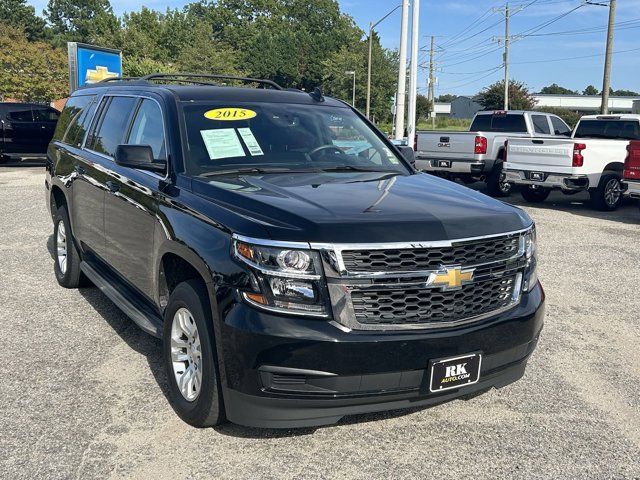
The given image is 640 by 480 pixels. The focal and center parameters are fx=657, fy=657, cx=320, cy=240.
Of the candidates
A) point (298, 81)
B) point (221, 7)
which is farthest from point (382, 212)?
point (221, 7)

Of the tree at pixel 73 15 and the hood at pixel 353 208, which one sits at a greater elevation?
the tree at pixel 73 15

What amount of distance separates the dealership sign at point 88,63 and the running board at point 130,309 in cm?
1839

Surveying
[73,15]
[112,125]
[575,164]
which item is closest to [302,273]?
[112,125]

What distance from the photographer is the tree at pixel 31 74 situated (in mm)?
37281

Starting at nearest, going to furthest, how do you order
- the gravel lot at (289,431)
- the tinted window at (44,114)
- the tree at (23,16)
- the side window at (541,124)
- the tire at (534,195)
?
the gravel lot at (289,431) < the tire at (534,195) < the side window at (541,124) < the tinted window at (44,114) < the tree at (23,16)

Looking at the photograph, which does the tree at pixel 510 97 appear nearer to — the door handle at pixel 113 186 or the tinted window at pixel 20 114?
the tinted window at pixel 20 114

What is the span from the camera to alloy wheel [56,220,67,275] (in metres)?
6.30

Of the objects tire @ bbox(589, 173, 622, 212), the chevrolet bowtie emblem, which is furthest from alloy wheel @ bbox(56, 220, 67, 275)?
tire @ bbox(589, 173, 622, 212)

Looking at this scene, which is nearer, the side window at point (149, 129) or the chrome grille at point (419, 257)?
the chrome grille at point (419, 257)

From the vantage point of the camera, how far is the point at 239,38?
117 metres

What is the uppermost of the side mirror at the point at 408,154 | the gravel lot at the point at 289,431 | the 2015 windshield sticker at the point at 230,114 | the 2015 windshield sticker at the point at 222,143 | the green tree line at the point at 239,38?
the green tree line at the point at 239,38

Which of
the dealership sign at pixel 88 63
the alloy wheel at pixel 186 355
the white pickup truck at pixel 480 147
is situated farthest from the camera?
the dealership sign at pixel 88 63

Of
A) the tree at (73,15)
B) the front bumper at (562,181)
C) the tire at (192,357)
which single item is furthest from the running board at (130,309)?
the tree at (73,15)

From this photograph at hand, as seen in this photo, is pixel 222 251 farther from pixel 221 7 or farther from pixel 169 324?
pixel 221 7
